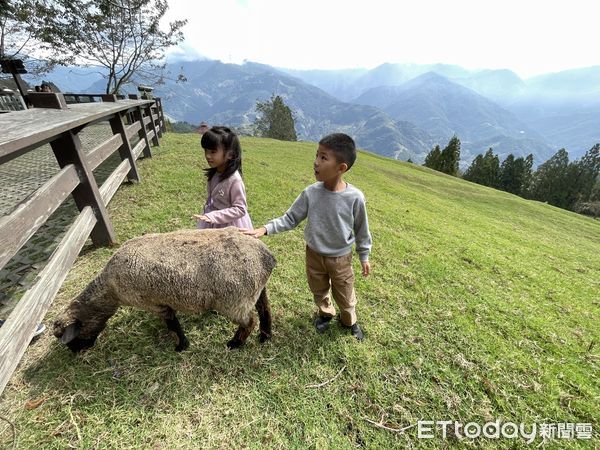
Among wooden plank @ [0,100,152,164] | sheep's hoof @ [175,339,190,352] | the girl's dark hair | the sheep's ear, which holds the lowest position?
sheep's hoof @ [175,339,190,352]

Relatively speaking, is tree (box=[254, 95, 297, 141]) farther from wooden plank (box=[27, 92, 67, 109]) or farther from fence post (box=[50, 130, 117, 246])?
wooden plank (box=[27, 92, 67, 109])

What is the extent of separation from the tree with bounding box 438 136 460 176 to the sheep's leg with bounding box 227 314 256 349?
5504 cm

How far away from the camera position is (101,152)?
5949mm

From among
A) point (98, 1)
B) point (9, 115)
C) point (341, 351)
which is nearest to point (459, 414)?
point (341, 351)

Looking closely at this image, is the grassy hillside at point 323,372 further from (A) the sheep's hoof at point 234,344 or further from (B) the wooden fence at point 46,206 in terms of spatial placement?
(B) the wooden fence at point 46,206

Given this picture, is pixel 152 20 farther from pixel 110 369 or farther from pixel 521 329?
pixel 521 329

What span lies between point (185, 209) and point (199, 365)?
4.70 meters

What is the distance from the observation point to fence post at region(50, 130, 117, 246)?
4.57m

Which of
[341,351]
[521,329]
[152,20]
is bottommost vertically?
[521,329]

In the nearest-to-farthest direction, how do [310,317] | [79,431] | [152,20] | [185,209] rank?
[79,431], [310,317], [185,209], [152,20]

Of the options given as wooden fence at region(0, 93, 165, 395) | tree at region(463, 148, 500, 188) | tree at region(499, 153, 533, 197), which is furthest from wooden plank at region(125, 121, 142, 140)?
tree at region(499, 153, 533, 197)

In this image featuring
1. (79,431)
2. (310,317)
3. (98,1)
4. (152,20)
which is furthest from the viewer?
(152,20)

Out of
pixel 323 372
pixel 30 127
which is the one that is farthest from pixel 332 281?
pixel 30 127

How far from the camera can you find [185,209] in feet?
23.9
